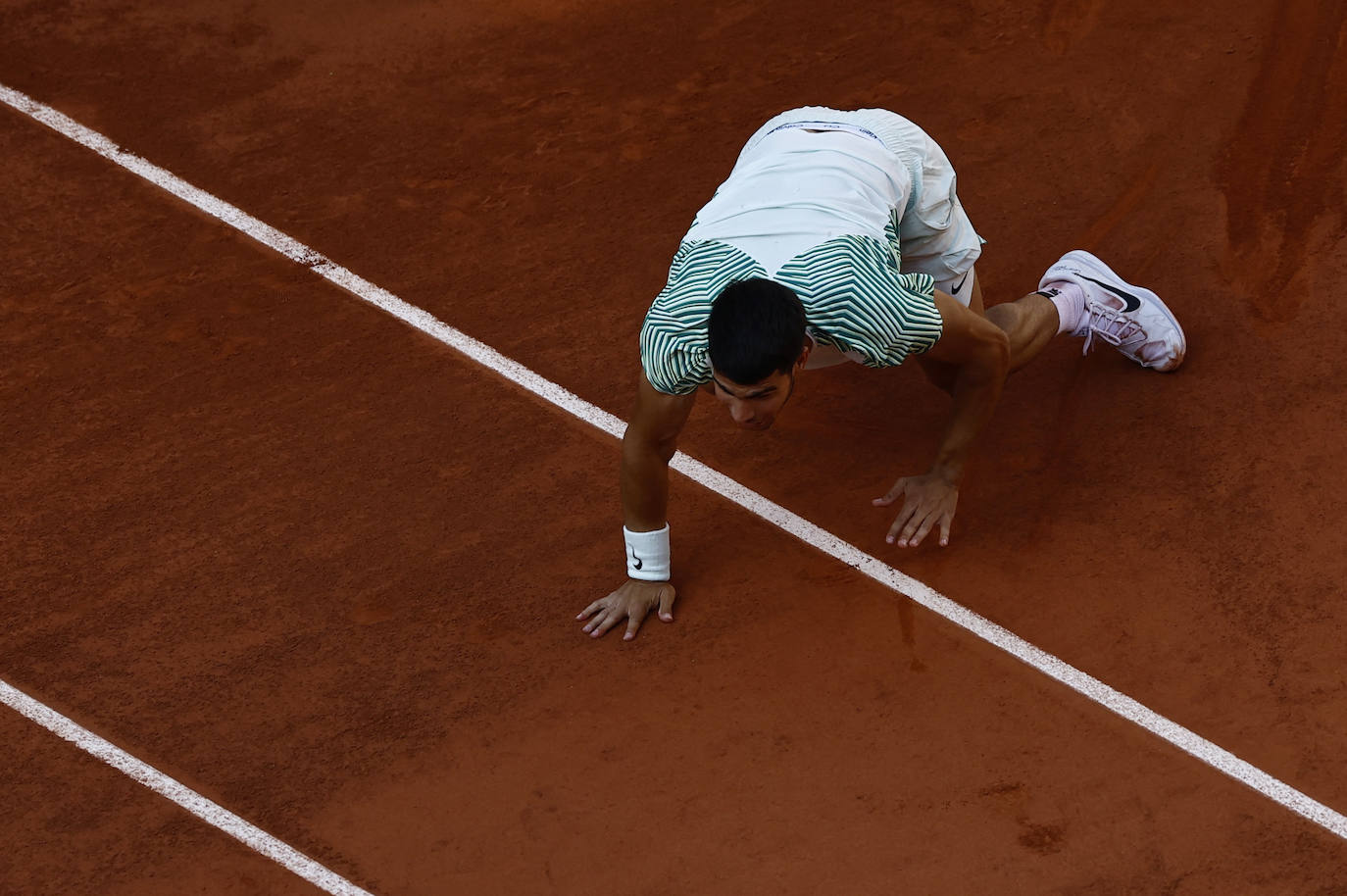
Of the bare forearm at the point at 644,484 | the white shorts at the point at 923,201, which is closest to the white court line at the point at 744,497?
the bare forearm at the point at 644,484

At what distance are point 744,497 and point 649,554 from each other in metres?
0.68

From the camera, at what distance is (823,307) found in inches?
161

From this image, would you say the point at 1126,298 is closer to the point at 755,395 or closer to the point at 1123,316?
the point at 1123,316

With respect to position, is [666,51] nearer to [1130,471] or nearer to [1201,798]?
[1130,471]

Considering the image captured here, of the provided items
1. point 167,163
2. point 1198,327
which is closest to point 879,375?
point 1198,327

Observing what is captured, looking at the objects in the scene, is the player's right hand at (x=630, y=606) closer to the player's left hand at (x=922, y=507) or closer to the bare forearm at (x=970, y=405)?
the player's left hand at (x=922, y=507)

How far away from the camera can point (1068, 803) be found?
4.42 meters

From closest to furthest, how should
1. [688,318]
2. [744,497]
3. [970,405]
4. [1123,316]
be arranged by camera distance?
[688,318] < [970,405] < [744,497] < [1123,316]

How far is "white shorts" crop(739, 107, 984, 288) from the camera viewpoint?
15.9 ft

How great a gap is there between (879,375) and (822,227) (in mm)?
1648

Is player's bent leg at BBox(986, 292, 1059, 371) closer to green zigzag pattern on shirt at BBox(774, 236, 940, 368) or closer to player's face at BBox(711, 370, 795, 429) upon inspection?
green zigzag pattern on shirt at BBox(774, 236, 940, 368)

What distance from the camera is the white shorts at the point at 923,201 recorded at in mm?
4832

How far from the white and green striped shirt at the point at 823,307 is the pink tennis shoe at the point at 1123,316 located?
1.49 m

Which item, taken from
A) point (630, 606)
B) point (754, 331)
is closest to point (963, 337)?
point (754, 331)
